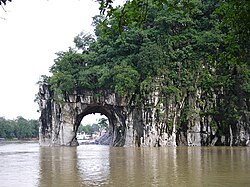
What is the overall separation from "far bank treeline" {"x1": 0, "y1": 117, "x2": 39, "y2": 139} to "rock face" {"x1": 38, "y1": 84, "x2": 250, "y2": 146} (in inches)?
1418

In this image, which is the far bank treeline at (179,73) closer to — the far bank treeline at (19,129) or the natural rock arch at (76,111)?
the natural rock arch at (76,111)

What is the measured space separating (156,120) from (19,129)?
44.8 m

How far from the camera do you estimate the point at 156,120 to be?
27547 mm

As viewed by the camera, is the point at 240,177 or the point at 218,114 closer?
the point at 240,177

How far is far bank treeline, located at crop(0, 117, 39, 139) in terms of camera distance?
64438 mm

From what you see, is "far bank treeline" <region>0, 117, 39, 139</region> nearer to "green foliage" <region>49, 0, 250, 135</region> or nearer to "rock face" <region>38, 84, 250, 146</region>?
"rock face" <region>38, 84, 250, 146</region>

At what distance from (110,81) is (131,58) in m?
2.31

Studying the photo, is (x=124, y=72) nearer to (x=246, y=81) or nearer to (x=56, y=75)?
(x=56, y=75)

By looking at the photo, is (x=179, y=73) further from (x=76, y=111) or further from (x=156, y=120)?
(x=76, y=111)

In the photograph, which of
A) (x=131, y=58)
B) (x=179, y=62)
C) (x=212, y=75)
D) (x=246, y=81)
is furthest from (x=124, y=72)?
(x=246, y=81)

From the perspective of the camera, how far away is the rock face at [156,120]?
2734 centimetres

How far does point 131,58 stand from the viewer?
28109 millimetres

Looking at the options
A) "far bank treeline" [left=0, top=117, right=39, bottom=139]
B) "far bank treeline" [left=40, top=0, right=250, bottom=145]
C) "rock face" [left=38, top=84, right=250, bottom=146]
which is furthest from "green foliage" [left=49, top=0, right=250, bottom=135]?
"far bank treeline" [left=0, top=117, right=39, bottom=139]

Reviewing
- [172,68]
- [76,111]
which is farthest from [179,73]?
[76,111]
